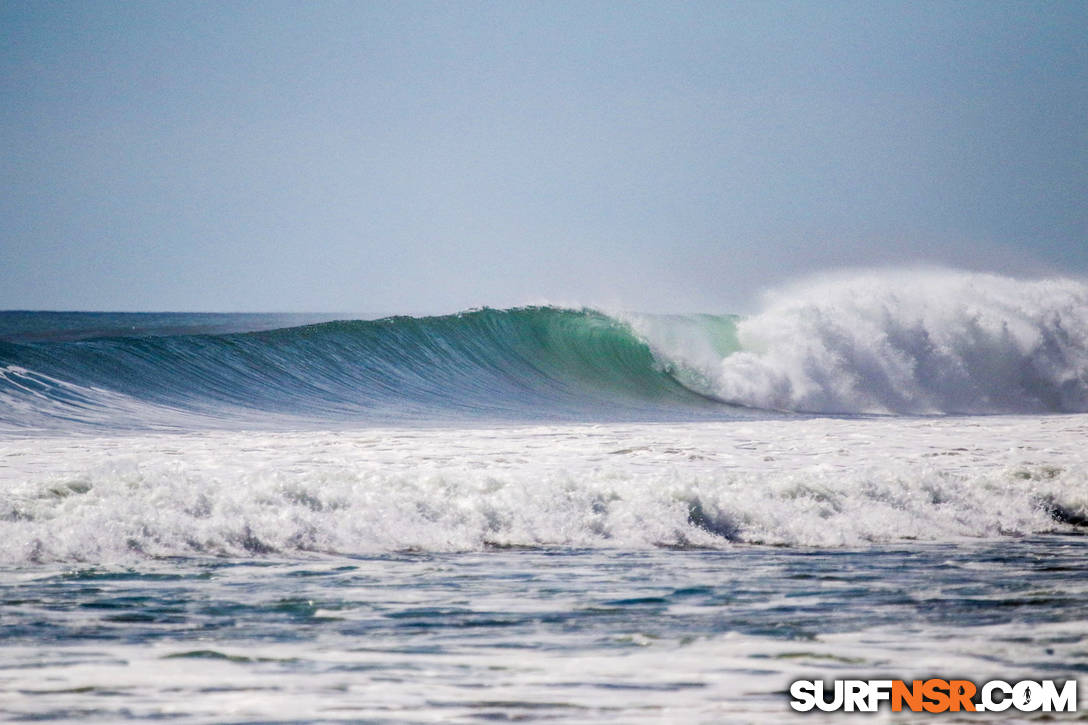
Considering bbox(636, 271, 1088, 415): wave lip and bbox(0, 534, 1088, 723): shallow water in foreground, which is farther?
bbox(636, 271, 1088, 415): wave lip

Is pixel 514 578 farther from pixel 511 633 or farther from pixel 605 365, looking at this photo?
pixel 605 365

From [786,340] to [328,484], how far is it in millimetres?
13934

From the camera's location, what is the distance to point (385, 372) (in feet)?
50.8

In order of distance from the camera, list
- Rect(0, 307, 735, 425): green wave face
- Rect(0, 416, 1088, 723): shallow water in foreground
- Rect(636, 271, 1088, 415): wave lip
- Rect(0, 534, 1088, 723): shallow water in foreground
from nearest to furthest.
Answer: Rect(0, 534, 1088, 723): shallow water in foreground, Rect(0, 416, 1088, 723): shallow water in foreground, Rect(0, 307, 735, 425): green wave face, Rect(636, 271, 1088, 415): wave lip

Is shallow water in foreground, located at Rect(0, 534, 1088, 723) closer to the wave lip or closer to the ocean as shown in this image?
the ocean

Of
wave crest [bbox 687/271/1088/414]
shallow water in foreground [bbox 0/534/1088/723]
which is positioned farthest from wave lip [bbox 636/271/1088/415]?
shallow water in foreground [bbox 0/534/1088/723]

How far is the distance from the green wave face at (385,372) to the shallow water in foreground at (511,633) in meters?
6.59

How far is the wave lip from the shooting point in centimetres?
1788

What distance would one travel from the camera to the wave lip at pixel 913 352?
1788 cm

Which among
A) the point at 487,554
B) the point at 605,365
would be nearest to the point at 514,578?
the point at 487,554

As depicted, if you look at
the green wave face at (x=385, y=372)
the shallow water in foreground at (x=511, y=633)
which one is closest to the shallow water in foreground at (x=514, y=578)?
the shallow water in foreground at (x=511, y=633)

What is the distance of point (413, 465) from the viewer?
26.0 feet

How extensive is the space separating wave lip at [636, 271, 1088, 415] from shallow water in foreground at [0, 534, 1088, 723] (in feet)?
41.4

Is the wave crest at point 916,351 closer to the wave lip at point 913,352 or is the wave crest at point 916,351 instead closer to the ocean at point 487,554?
the wave lip at point 913,352
